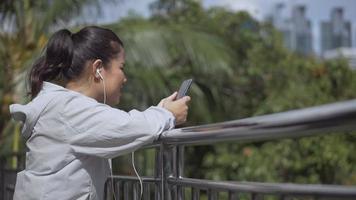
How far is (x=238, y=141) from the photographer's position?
212 cm

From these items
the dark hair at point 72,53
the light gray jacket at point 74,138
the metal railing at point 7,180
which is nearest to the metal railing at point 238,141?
the light gray jacket at point 74,138

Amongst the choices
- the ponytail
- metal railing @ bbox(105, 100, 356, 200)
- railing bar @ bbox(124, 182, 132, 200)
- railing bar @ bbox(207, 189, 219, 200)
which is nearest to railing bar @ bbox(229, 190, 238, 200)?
metal railing @ bbox(105, 100, 356, 200)

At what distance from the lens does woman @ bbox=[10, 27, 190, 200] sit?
8.37 ft

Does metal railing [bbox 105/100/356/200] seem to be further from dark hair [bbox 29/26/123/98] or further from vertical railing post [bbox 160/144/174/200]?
dark hair [bbox 29/26/123/98]

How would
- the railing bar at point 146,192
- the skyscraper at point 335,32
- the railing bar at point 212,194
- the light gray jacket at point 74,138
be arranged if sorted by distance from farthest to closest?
1. the skyscraper at point 335,32
2. the railing bar at point 146,192
3. the light gray jacket at point 74,138
4. the railing bar at point 212,194

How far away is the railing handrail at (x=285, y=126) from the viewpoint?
158 centimetres

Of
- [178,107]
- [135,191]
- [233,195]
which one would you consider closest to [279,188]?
[233,195]

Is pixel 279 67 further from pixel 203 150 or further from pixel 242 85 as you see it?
pixel 203 150

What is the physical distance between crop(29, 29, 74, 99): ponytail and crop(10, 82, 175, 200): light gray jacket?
0.04 metres

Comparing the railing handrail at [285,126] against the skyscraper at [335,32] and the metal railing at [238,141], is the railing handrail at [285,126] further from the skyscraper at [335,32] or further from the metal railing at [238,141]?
the skyscraper at [335,32]

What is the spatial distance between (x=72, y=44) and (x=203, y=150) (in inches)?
451

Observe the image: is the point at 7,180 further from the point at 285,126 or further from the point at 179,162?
the point at 285,126

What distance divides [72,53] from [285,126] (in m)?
1.19

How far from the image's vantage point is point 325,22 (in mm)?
50344
